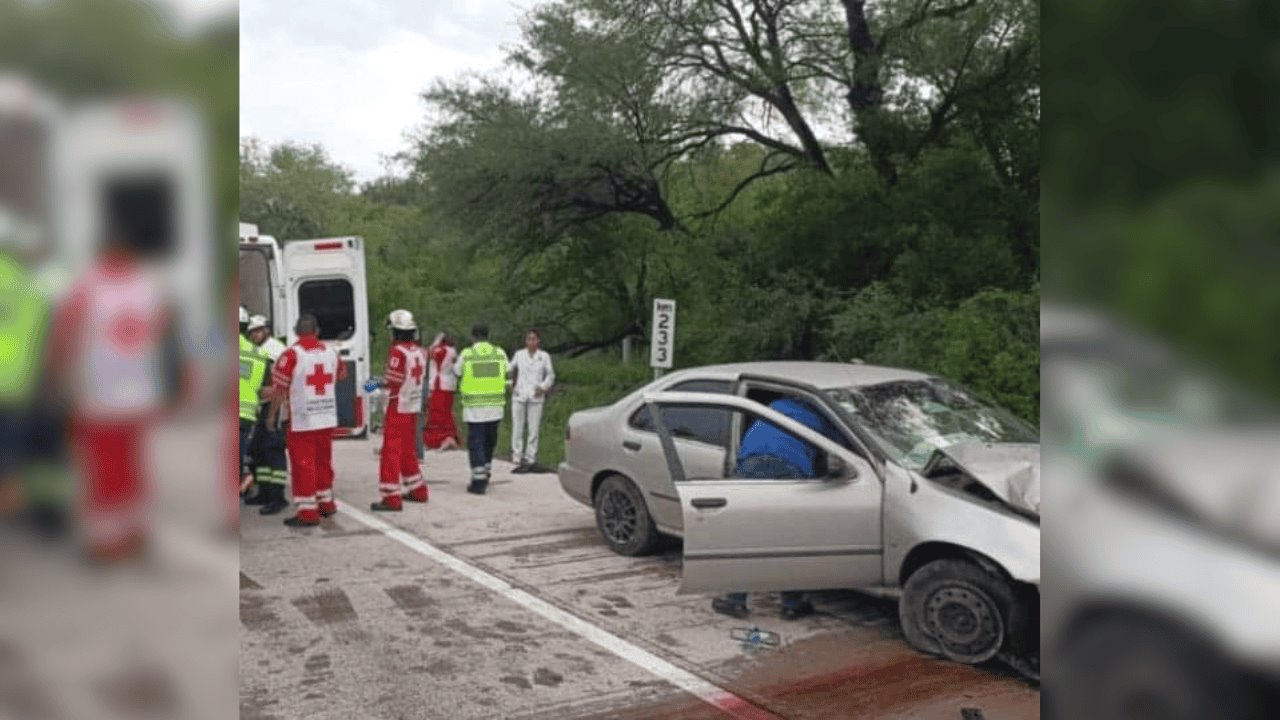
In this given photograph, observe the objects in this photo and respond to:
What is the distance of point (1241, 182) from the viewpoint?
Answer: 87 centimetres

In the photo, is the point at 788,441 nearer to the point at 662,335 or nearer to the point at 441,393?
the point at 662,335

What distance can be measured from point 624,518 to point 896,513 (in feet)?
7.99

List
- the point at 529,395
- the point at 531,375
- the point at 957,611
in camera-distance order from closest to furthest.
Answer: the point at 957,611
the point at 529,395
the point at 531,375

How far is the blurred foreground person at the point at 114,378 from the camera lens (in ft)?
2.97

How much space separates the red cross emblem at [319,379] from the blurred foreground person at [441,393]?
330 centimetres

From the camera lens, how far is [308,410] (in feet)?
24.7

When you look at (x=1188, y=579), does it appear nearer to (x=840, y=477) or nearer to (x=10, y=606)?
(x=10, y=606)

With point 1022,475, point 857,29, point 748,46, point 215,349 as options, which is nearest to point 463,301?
point 748,46

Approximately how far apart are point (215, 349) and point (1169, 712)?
0.90 metres

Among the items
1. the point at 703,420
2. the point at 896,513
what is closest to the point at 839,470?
the point at 896,513

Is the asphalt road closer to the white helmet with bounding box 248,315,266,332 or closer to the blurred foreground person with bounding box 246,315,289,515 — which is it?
the blurred foreground person with bounding box 246,315,289,515

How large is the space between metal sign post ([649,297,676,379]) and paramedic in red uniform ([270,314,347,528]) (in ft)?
10.1

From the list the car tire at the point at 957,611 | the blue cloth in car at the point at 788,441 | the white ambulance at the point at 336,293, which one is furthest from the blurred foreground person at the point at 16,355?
the white ambulance at the point at 336,293

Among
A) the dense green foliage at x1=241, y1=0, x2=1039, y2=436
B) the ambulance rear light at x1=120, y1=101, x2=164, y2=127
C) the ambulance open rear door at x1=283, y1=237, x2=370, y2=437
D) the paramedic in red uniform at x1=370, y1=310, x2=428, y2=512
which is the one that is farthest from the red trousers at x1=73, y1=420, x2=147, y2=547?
the ambulance open rear door at x1=283, y1=237, x2=370, y2=437
